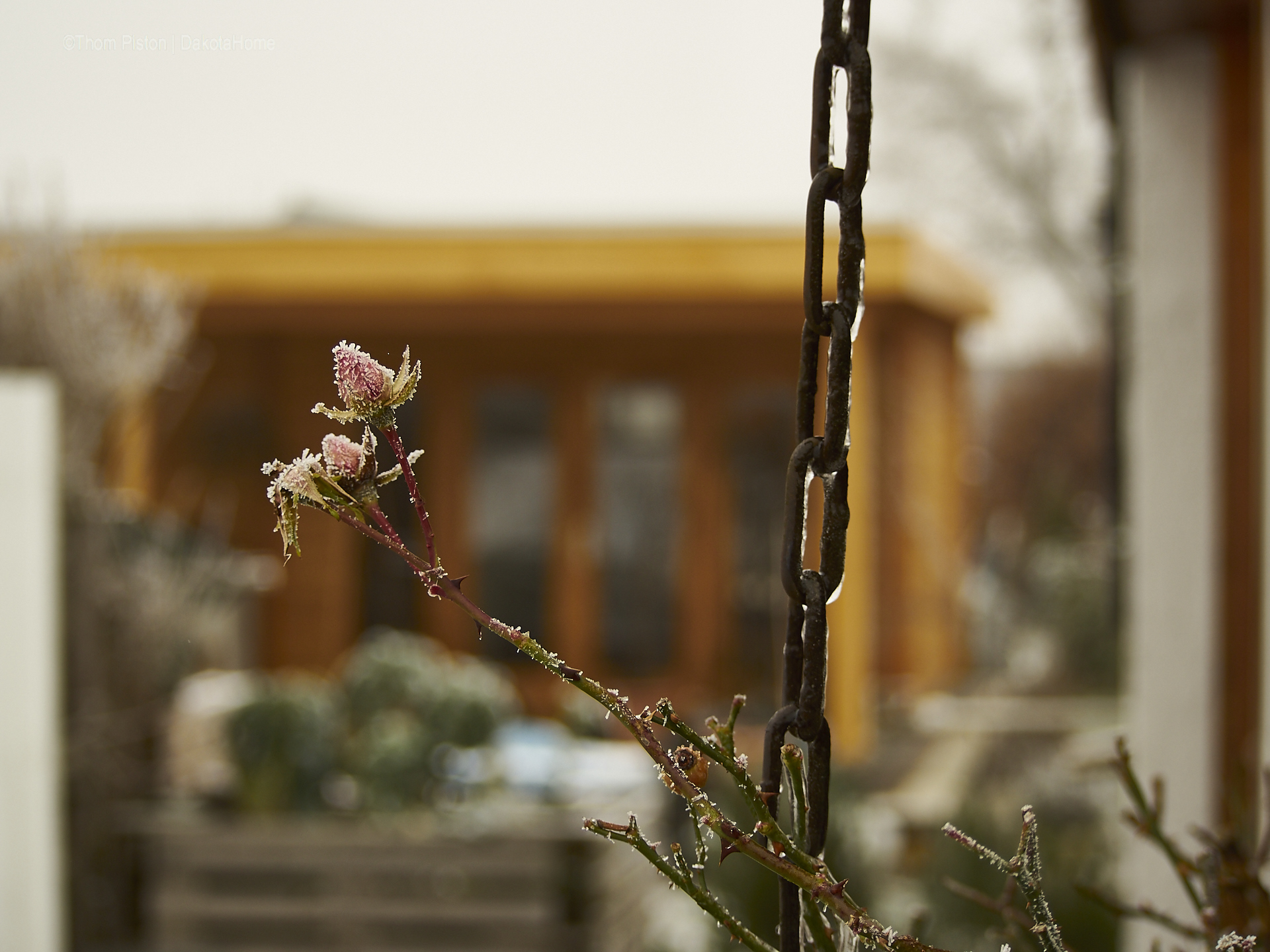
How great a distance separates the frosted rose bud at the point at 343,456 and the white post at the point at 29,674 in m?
3.11

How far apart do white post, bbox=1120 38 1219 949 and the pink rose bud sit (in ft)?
5.88

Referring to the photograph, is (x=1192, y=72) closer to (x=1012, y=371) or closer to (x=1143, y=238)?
(x=1143, y=238)

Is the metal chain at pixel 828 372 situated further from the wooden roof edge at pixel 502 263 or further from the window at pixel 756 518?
the window at pixel 756 518

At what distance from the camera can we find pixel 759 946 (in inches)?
21.3

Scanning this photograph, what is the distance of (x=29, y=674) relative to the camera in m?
3.32

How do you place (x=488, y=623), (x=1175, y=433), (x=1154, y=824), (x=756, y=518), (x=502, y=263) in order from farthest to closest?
1. (x=756, y=518)
2. (x=502, y=263)
3. (x=1175, y=433)
4. (x=1154, y=824)
5. (x=488, y=623)

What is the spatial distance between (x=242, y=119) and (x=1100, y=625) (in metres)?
7.58

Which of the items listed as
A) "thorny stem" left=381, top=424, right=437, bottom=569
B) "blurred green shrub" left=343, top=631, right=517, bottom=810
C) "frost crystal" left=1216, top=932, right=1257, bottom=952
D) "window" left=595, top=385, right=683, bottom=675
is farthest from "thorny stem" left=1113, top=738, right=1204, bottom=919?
"window" left=595, top=385, right=683, bottom=675

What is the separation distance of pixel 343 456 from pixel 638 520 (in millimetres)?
7075

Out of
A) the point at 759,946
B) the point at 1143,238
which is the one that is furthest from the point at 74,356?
the point at 759,946

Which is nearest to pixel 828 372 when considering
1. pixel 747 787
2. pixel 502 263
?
pixel 747 787

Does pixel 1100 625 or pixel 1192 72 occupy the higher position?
pixel 1192 72

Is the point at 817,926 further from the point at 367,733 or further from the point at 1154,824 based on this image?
the point at 367,733

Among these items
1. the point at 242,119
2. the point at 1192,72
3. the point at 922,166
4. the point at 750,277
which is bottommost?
the point at 242,119
